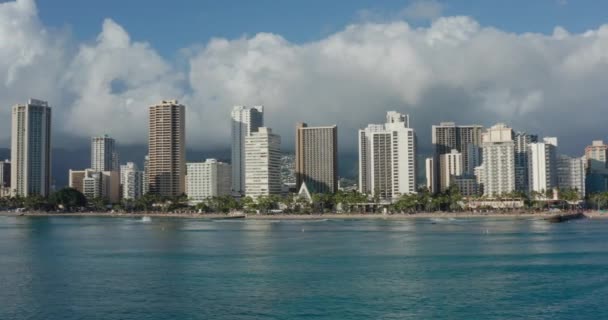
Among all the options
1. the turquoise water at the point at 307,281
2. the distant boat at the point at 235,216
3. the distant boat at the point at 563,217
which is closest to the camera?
the turquoise water at the point at 307,281

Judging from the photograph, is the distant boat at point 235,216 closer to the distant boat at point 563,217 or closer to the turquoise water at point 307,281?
the distant boat at point 563,217

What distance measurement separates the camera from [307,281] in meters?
46.9

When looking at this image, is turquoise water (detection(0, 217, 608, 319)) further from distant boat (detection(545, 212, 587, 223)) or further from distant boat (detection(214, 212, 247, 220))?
distant boat (detection(214, 212, 247, 220))

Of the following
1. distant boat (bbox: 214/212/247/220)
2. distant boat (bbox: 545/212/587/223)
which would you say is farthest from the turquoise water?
distant boat (bbox: 214/212/247/220)

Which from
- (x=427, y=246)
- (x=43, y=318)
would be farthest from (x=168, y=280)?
(x=427, y=246)

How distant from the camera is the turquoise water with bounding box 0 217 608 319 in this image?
3719 centimetres

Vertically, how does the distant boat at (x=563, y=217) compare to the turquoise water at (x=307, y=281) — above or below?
above

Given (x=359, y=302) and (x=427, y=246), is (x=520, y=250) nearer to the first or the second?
(x=427, y=246)

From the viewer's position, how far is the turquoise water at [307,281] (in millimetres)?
37188

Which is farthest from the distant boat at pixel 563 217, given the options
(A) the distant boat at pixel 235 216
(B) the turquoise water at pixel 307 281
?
(A) the distant boat at pixel 235 216

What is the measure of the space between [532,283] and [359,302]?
13088 mm

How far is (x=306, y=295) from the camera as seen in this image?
4159cm

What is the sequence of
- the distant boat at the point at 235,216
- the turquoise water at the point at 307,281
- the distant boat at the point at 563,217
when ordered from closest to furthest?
the turquoise water at the point at 307,281 < the distant boat at the point at 563,217 < the distant boat at the point at 235,216

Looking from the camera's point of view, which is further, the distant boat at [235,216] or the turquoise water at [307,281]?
the distant boat at [235,216]
